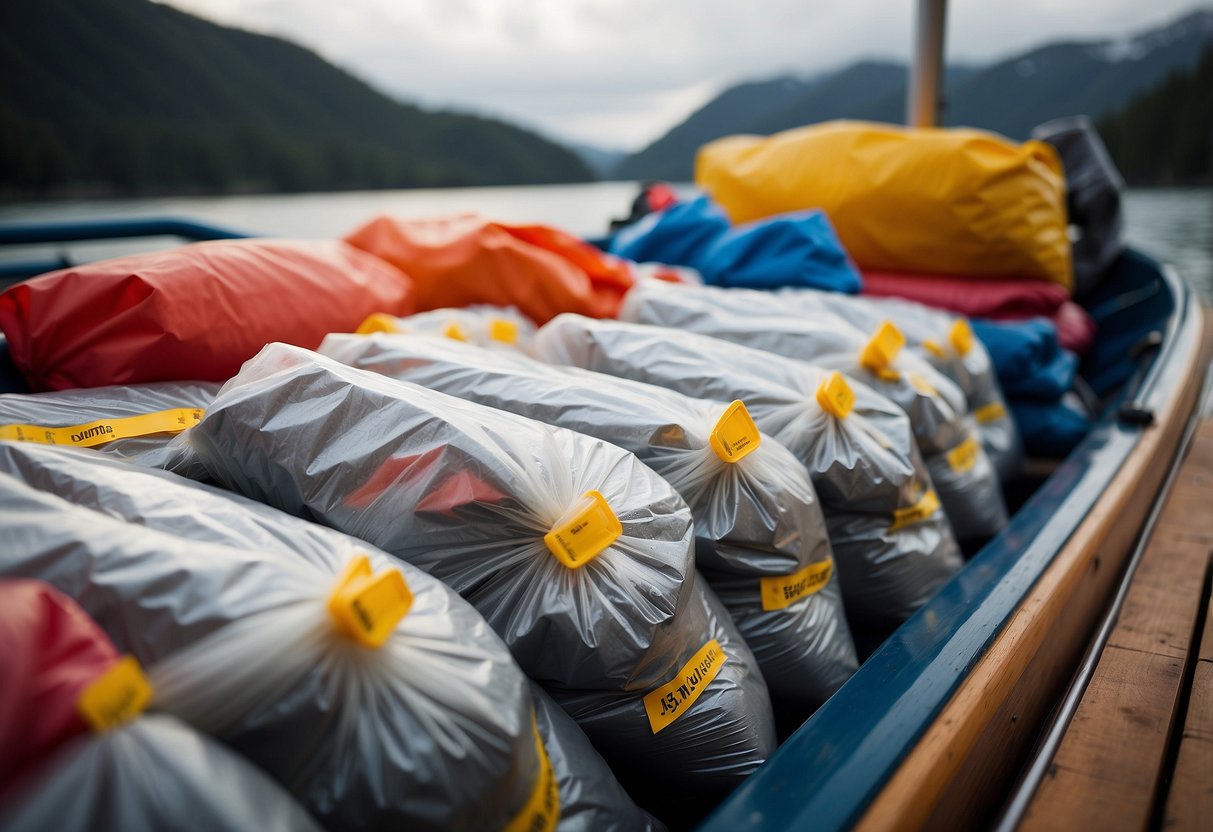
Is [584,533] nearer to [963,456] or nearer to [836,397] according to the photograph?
[836,397]

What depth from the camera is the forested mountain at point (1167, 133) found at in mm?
11628

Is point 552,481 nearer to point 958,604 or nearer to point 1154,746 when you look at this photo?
point 958,604

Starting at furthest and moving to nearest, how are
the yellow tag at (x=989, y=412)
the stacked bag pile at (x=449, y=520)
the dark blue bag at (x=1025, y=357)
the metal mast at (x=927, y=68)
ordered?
the metal mast at (x=927, y=68)
the dark blue bag at (x=1025, y=357)
the yellow tag at (x=989, y=412)
the stacked bag pile at (x=449, y=520)

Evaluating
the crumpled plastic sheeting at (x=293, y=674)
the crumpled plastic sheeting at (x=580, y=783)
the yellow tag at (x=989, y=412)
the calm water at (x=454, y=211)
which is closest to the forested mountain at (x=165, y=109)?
the calm water at (x=454, y=211)

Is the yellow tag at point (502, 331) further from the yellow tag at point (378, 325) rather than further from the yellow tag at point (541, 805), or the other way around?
the yellow tag at point (541, 805)

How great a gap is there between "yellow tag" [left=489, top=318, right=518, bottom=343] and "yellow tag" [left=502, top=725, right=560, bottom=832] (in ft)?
2.91

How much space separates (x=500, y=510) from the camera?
749mm

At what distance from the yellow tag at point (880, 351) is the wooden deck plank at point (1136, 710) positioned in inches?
21.8

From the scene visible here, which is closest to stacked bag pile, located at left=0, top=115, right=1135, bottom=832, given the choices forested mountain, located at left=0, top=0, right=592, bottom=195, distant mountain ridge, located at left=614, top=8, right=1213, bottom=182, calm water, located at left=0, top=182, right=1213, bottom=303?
calm water, located at left=0, top=182, right=1213, bottom=303

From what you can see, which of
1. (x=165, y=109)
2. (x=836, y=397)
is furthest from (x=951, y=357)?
(x=165, y=109)

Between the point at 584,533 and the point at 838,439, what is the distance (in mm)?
560

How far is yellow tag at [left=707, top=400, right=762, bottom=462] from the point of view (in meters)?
A: 0.94

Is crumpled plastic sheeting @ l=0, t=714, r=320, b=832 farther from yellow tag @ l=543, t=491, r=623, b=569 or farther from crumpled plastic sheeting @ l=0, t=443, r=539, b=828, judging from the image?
yellow tag @ l=543, t=491, r=623, b=569

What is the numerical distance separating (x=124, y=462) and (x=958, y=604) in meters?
1.04
